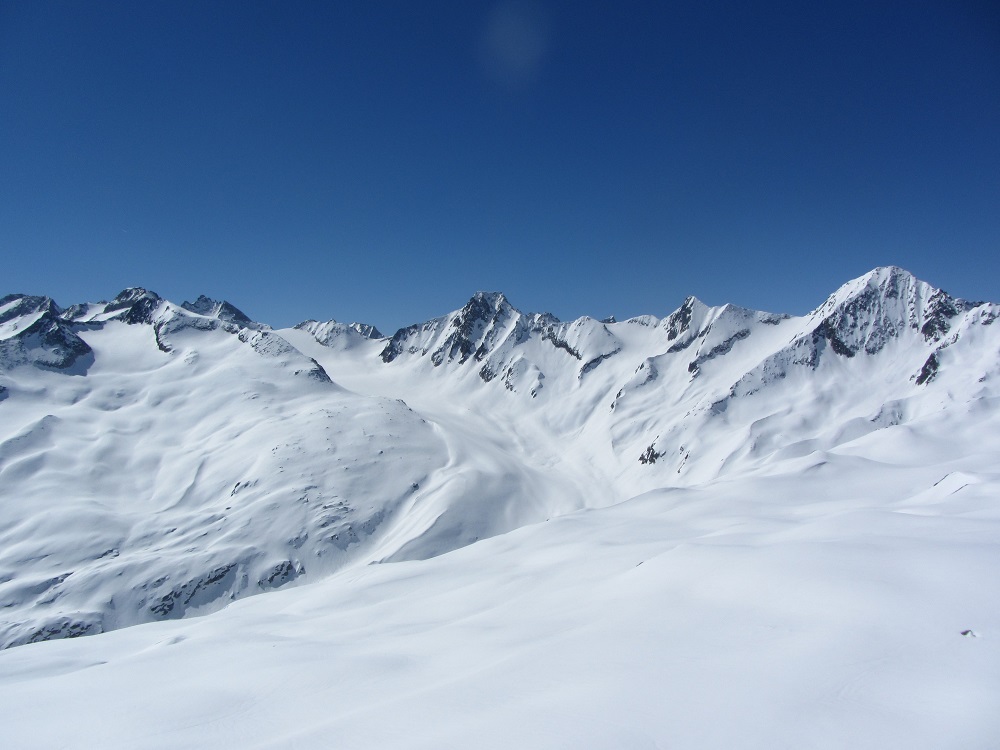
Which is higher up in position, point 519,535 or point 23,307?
point 23,307

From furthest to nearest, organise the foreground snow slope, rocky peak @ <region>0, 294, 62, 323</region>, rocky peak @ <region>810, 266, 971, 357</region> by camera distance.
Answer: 1. rocky peak @ <region>0, 294, 62, 323</region>
2. rocky peak @ <region>810, 266, 971, 357</region>
3. the foreground snow slope

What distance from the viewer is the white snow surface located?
7910mm

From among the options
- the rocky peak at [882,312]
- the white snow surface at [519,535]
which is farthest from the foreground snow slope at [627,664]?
the rocky peak at [882,312]

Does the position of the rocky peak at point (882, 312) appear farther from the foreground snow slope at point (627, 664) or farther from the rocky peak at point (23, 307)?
the rocky peak at point (23, 307)

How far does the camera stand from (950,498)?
22.3 metres

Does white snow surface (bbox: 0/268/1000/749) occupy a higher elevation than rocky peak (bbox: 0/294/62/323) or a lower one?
lower

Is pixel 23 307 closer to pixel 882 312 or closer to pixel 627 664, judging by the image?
pixel 627 664

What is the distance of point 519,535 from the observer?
30.5 metres

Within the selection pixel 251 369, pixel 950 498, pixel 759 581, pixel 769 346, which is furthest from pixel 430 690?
pixel 769 346

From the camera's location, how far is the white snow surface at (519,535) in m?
7.91

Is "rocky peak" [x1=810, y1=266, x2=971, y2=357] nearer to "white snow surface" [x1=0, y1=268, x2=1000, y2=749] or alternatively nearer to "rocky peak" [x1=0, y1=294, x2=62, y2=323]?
"white snow surface" [x1=0, y1=268, x2=1000, y2=749]

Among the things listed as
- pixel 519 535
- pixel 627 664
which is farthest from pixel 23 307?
pixel 627 664

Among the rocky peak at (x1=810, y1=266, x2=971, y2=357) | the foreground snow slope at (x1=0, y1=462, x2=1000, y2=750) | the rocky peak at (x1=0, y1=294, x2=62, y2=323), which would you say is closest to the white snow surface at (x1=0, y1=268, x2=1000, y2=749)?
the foreground snow slope at (x1=0, y1=462, x2=1000, y2=750)

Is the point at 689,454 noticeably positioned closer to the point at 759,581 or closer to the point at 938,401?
the point at 938,401
